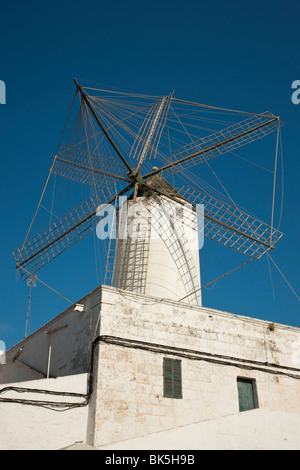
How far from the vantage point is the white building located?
1130 centimetres

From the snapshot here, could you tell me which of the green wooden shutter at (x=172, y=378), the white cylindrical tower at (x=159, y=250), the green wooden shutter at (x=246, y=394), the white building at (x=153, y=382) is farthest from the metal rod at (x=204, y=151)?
the green wooden shutter at (x=246, y=394)

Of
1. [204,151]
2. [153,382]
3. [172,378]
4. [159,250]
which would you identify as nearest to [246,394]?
[172,378]

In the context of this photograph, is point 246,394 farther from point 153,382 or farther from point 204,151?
point 204,151

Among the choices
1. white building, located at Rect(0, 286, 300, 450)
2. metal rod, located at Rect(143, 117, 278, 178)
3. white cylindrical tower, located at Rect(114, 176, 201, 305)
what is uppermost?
metal rod, located at Rect(143, 117, 278, 178)

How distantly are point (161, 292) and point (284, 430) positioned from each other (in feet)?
19.2

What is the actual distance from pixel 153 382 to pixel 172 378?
0.54m

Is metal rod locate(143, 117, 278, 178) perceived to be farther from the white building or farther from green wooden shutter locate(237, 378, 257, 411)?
green wooden shutter locate(237, 378, 257, 411)

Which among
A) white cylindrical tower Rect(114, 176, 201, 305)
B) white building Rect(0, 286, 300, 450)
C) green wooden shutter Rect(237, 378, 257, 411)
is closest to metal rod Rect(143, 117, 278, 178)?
white cylindrical tower Rect(114, 176, 201, 305)

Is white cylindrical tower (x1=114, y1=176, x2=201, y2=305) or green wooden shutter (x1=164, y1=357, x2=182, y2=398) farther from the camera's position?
white cylindrical tower (x1=114, y1=176, x2=201, y2=305)

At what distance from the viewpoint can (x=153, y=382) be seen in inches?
495

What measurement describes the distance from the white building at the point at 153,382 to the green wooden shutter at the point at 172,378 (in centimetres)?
3

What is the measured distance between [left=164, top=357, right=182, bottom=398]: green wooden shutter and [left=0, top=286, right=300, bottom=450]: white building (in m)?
0.03
